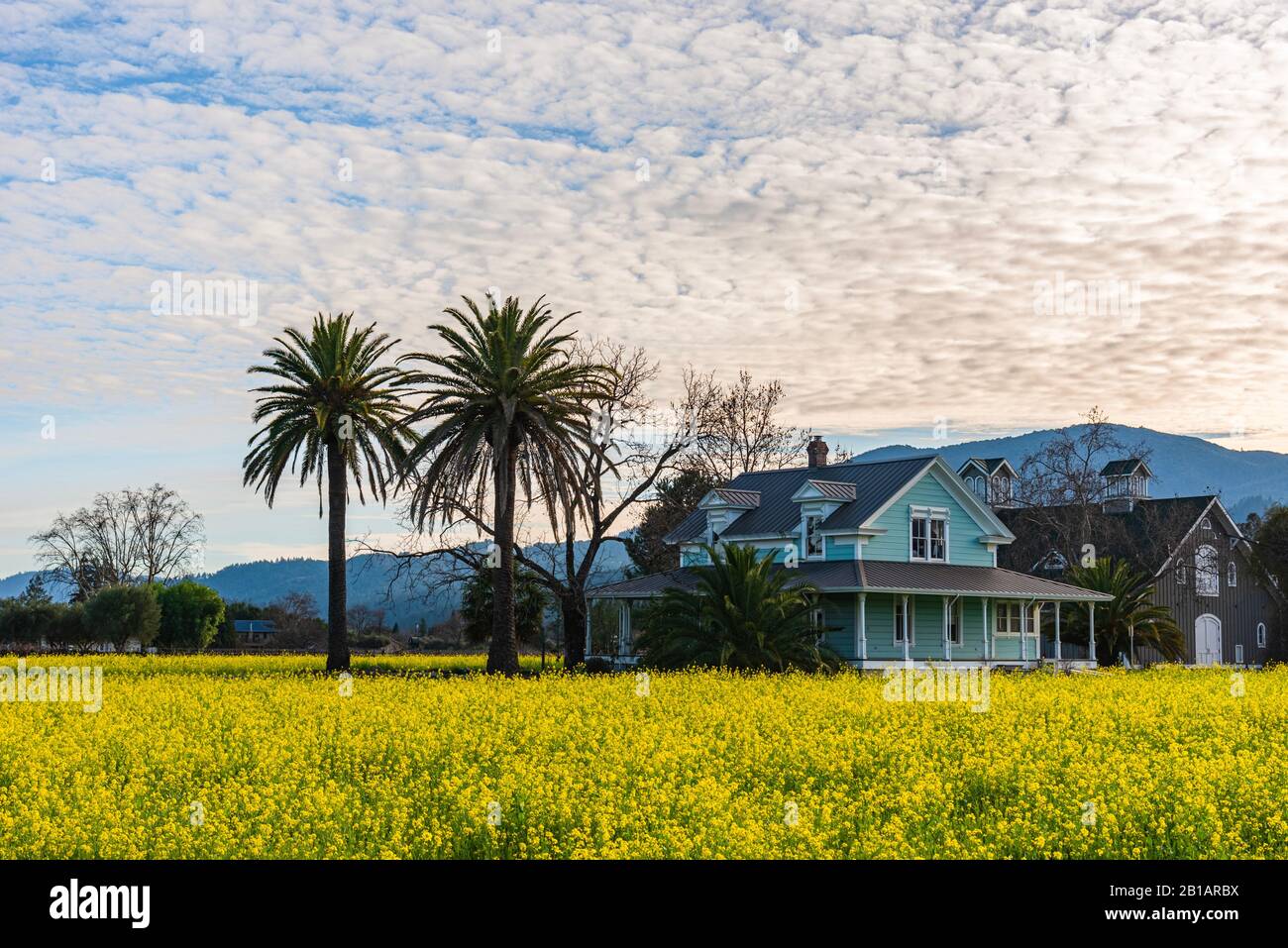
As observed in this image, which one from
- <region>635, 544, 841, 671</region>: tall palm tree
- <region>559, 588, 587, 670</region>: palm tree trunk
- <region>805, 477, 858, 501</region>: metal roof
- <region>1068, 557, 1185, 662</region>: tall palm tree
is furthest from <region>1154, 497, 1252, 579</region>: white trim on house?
<region>635, 544, 841, 671</region>: tall palm tree

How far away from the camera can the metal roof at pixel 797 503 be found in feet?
146

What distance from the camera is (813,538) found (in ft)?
148

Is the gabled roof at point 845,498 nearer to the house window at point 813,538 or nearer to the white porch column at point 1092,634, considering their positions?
the house window at point 813,538

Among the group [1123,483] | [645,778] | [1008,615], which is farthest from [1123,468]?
[645,778]

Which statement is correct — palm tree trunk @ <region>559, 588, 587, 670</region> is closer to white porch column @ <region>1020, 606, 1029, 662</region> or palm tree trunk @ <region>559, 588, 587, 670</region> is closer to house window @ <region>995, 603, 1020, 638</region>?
house window @ <region>995, 603, 1020, 638</region>

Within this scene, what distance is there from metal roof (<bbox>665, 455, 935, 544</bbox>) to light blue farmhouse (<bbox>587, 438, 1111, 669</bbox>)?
0.07 meters

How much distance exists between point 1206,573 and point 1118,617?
45.3 ft

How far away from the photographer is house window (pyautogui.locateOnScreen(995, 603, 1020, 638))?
157 feet

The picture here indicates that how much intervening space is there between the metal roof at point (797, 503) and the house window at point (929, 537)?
1.78 m

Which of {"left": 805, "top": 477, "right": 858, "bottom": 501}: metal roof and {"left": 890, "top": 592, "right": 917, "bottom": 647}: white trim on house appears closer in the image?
{"left": 890, "top": 592, "right": 917, "bottom": 647}: white trim on house

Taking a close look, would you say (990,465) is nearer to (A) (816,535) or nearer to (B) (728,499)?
(B) (728,499)

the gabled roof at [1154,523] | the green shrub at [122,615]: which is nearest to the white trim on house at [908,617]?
the gabled roof at [1154,523]
